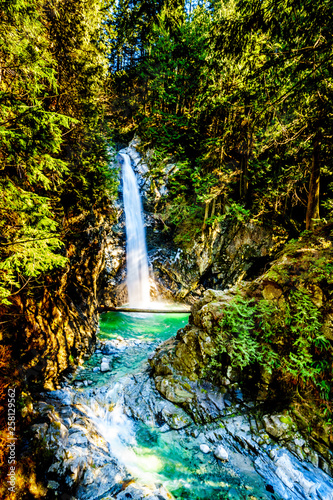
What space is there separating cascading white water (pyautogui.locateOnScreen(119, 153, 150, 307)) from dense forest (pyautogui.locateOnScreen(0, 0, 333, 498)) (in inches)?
59.3

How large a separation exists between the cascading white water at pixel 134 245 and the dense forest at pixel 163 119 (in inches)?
59.3

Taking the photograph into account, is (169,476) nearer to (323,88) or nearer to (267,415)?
(267,415)

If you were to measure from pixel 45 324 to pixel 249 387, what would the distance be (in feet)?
14.6

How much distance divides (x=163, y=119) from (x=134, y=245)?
7.25 meters

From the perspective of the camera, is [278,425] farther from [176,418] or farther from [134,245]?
[134,245]

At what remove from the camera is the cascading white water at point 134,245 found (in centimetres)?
1100

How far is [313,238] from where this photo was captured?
14.6 feet

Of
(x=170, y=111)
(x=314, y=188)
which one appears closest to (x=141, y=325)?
(x=314, y=188)

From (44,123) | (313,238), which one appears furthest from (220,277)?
(44,123)

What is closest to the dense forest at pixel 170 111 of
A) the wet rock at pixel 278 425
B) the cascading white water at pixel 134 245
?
the cascading white water at pixel 134 245

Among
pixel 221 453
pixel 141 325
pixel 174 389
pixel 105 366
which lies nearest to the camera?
pixel 221 453

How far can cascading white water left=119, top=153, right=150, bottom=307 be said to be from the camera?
36.1 ft

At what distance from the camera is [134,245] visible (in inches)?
463

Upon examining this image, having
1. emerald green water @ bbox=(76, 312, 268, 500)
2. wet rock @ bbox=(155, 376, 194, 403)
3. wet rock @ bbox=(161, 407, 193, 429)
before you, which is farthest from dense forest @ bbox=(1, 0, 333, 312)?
wet rock @ bbox=(161, 407, 193, 429)
